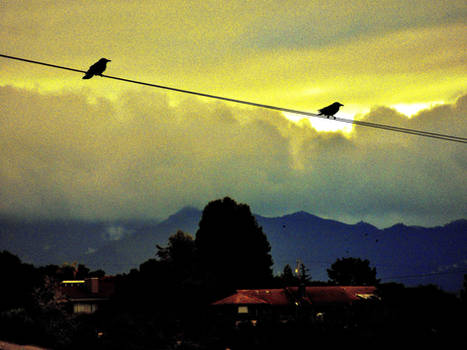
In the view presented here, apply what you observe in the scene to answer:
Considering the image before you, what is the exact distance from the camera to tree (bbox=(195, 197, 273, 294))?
400ft

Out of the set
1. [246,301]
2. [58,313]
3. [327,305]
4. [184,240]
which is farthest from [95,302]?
[58,313]

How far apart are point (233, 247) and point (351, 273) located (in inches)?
2628

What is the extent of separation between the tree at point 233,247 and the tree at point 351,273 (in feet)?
193

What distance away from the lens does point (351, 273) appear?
183m

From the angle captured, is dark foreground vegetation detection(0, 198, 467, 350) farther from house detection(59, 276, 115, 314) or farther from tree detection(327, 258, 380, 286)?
tree detection(327, 258, 380, 286)

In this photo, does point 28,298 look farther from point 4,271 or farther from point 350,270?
point 350,270

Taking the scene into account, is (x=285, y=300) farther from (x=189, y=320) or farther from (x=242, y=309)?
(x=189, y=320)

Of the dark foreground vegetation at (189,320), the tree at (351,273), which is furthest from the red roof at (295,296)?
the tree at (351,273)

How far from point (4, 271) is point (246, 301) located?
34.5m

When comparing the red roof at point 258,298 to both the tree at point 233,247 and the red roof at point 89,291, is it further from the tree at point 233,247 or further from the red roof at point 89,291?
the red roof at point 89,291

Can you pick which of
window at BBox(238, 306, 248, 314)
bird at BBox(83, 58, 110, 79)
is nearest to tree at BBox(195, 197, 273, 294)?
window at BBox(238, 306, 248, 314)

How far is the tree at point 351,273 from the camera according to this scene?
18062cm

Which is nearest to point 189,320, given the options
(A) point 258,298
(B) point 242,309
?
(B) point 242,309

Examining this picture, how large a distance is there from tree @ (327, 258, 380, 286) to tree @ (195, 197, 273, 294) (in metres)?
58.8
